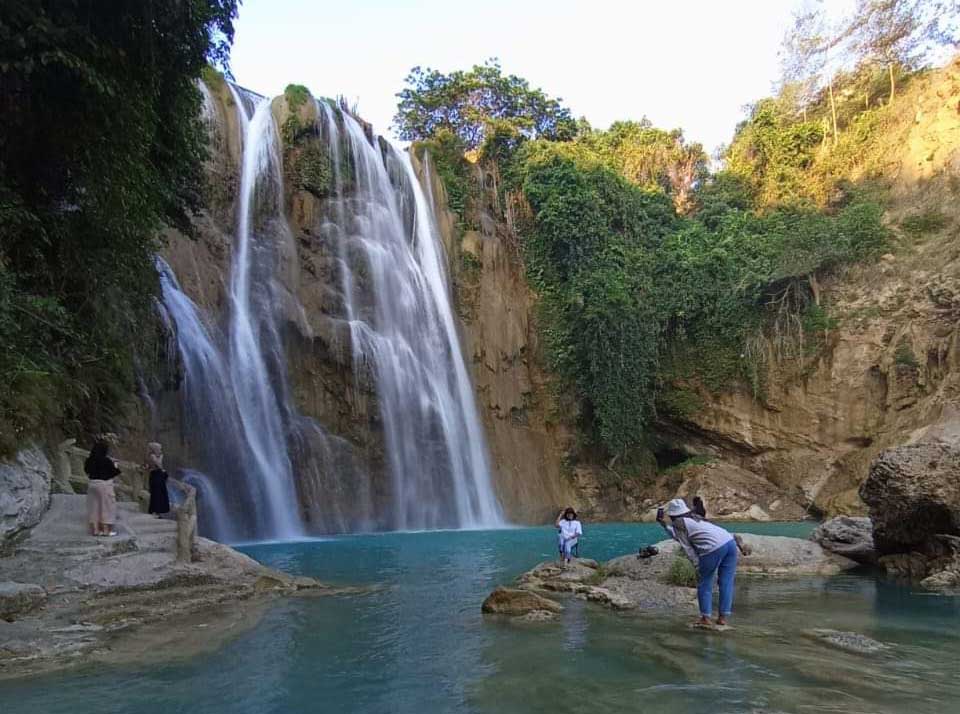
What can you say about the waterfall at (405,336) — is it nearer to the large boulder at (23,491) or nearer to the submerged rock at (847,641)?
the large boulder at (23,491)

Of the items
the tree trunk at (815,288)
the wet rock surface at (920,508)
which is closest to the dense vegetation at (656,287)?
the tree trunk at (815,288)

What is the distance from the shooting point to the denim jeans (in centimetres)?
707

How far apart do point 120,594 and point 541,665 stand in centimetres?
491

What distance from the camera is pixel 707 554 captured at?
23.2ft

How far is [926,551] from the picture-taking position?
A: 1103 cm

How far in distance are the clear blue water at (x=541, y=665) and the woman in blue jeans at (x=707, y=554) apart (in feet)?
0.96

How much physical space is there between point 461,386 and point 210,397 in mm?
10142

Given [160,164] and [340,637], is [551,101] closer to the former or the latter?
[160,164]

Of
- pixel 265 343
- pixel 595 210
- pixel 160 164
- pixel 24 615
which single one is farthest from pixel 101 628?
pixel 595 210

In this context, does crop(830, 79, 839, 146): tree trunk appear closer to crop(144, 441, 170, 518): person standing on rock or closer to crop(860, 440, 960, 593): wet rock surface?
crop(860, 440, 960, 593): wet rock surface

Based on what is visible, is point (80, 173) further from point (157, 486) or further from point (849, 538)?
point (849, 538)

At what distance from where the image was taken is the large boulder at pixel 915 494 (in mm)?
10539

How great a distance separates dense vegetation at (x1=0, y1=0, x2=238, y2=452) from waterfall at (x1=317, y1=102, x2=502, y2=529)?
11372 millimetres

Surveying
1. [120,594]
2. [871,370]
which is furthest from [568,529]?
[871,370]
